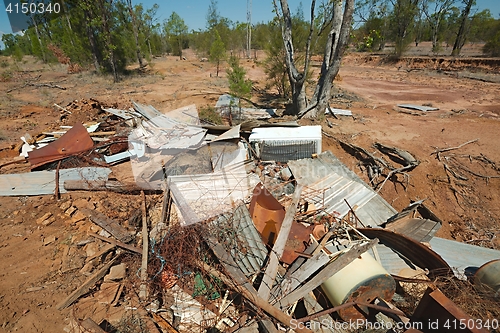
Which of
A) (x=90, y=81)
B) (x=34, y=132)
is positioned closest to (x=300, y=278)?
(x=34, y=132)

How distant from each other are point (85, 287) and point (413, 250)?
465cm

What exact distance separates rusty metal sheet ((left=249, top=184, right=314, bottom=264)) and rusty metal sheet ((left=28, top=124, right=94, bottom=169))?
5139 mm

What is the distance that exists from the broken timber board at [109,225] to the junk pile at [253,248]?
2cm

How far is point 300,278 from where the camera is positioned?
10.3ft

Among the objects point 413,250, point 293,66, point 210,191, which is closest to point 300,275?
point 413,250

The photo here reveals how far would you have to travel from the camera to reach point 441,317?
219 centimetres

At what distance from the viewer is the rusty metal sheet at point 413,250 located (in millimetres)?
3297

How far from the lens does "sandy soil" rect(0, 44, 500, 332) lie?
3547mm

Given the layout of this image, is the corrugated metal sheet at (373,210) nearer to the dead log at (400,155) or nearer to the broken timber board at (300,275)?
the broken timber board at (300,275)

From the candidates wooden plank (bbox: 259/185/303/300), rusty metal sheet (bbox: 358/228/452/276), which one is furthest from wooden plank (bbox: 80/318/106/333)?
rusty metal sheet (bbox: 358/228/452/276)

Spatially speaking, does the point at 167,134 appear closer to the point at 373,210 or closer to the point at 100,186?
the point at 100,186

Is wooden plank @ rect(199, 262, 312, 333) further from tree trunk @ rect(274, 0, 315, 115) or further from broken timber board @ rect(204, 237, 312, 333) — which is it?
tree trunk @ rect(274, 0, 315, 115)

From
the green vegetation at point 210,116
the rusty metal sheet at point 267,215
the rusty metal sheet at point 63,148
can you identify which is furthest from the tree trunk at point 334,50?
the rusty metal sheet at point 63,148

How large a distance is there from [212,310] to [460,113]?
1201cm
